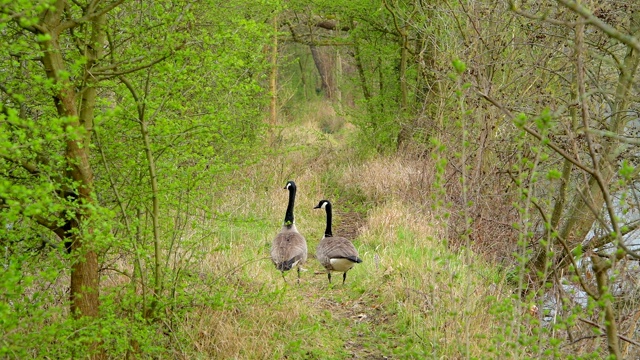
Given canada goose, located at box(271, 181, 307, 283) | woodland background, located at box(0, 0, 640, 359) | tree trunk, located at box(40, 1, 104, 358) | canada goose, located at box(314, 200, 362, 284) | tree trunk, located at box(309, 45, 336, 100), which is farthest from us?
tree trunk, located at box(309, 45, 336, 100)

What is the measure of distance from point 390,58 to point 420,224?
645 centimetres

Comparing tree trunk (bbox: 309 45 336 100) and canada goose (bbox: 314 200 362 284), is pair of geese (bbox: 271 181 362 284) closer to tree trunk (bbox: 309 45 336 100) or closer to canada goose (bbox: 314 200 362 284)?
canada goose (bbox: 314 200 362 284)

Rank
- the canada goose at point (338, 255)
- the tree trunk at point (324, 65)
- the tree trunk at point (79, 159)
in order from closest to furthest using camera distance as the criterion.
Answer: the tree trunk at point (79, 159) → the canada goose at point (338, 255) → the tree trunk at point (324, 65)

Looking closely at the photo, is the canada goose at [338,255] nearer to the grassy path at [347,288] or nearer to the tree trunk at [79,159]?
the grassy path at [347,288]

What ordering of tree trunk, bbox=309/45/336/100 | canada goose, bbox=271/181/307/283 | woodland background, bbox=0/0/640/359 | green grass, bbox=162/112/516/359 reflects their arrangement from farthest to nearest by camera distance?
1. tree trunk, bbox=309/45/336/100
2. canada goose, bbox=271/181/307/283
3. green grass, bbox=162/112/516/359
4. woodland background, bbox=0/0/640/359

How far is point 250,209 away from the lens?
37.8ft

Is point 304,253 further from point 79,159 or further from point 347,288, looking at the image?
point 79,159

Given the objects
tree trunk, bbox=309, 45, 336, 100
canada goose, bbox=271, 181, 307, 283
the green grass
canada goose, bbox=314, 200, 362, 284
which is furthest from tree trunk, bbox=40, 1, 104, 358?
tree trunk, bbox=309, 45, 336, 100

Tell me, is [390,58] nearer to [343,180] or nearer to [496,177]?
[343,180]

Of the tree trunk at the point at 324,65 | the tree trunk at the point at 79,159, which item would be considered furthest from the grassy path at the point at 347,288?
the tree trunk at the point at 324,65

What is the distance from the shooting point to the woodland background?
3.85 metres

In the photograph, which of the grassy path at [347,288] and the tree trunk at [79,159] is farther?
the grassy path at [347,288]

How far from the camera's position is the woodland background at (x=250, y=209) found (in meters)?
3.85

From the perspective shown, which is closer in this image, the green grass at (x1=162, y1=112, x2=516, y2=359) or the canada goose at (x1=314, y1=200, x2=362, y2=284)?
the green grass at (x1=162, y1=112, x2=516, y2=359)
